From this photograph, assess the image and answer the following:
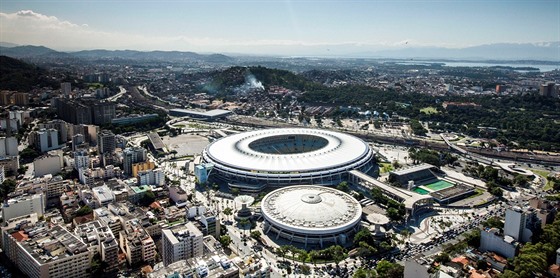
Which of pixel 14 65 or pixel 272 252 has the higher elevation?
pixel 14 65

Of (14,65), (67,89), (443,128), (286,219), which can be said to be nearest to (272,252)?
(286,219)

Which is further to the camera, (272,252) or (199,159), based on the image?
(199,159)

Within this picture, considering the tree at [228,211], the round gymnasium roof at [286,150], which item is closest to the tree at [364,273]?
the tree at [228,211]

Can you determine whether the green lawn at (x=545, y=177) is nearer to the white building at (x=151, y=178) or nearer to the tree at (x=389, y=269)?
the tree at (x=389, y=269)

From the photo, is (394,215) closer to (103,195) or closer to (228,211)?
(228,211)

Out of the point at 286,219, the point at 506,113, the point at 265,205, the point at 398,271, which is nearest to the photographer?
the point at 398,271

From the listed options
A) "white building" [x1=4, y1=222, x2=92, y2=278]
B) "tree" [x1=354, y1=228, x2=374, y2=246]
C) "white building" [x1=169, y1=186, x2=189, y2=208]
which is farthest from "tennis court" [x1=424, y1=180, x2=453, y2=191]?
"white building" [x1=4, y1=222, x2=92, y2=278]

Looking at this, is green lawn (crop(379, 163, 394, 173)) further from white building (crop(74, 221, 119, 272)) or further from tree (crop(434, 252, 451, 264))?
white building (crop(74, 221, 119, 272))

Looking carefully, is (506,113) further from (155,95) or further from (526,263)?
(155,95)
